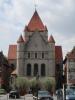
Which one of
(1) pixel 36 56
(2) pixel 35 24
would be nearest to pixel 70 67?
(1) pixel 36 56

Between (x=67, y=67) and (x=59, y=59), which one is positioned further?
(x=59, y=59)

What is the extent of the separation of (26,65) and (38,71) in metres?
3.83

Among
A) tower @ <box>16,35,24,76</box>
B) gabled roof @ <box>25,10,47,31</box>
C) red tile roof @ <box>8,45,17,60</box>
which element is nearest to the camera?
tower @ <box>16,35,24,76</box>

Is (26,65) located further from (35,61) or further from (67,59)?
(67,59)

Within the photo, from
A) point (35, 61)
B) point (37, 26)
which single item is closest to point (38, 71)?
point (35, 61)

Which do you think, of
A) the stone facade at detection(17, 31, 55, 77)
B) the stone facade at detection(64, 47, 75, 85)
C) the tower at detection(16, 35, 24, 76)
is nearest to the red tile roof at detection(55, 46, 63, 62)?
the stone facade at detection(17, 31, 55, 77)

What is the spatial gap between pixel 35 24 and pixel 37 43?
11.4 metres

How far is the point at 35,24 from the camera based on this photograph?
457 feet

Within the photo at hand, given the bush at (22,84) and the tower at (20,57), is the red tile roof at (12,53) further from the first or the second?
the bush at (22,84)

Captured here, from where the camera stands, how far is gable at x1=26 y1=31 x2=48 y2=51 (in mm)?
129375

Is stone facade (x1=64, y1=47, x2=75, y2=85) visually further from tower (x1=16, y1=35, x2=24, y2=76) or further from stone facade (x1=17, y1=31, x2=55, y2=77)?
tower (x1=16, y1=35, x2=24, y2=76)

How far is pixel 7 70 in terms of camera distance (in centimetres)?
14900

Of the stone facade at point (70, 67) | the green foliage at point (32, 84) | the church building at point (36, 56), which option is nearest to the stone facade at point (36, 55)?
the church building at point (36, 56)

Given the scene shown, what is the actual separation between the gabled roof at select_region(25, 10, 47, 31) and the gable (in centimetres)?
613
